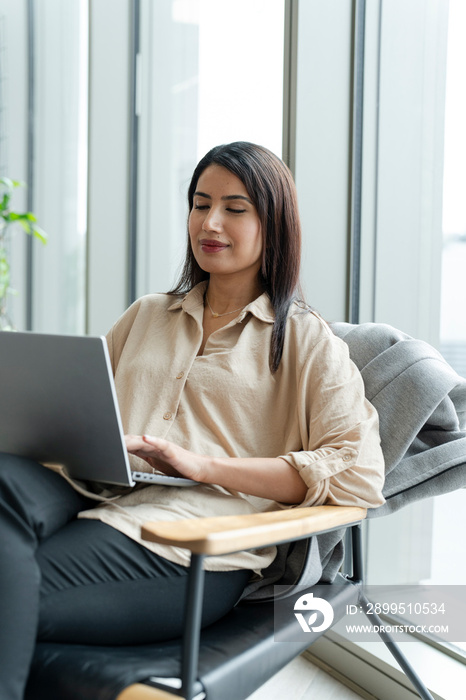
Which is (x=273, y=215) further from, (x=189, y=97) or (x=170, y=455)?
(x=189, y=97)

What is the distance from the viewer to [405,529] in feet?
6.35

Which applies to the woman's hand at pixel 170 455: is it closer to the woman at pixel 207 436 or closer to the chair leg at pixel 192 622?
the woman at pixel 207 436

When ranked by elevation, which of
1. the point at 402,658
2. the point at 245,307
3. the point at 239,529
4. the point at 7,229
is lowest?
the point at 402,658

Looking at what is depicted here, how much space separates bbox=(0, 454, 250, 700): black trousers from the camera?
1008mm

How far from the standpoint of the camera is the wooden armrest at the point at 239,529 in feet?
2.97

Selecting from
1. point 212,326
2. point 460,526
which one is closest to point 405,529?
point 460,526

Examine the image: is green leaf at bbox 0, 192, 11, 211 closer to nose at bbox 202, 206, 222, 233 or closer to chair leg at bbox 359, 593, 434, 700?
nose at bbox 202, 206, 222, 233

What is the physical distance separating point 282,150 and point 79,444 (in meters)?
1.23

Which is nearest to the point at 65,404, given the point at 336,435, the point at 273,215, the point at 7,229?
the point at 336,435

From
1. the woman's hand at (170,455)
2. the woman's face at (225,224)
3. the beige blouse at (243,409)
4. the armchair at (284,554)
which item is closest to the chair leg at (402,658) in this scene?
the armchair at (284,554)

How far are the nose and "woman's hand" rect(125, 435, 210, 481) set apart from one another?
17.8 inches

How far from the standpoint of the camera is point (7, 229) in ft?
14.4

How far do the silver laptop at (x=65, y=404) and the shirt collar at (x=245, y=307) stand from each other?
0.43 m

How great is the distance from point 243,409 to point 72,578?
1.49 feet
